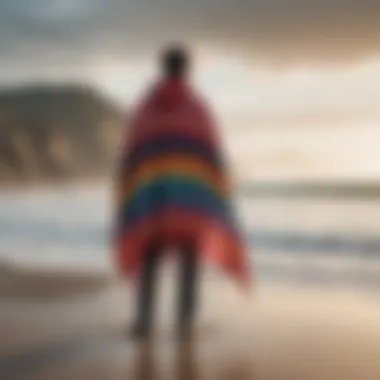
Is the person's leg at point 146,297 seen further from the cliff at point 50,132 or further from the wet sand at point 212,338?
the cliff at point 50,132

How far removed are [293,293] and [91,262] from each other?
289 millimetres

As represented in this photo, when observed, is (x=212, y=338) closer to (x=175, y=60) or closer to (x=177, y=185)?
(x=177, y=185)

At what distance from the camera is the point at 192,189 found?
1039 mm

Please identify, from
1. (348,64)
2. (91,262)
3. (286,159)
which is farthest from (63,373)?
(348,64)

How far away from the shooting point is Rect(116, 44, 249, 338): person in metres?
1.04

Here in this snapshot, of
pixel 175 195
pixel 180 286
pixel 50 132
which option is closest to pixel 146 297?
pixel 180 286

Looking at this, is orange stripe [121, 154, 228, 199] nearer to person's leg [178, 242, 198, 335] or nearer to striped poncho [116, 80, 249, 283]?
striped poncho [116, 80, 249, 283]

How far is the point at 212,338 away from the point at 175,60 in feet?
1.26

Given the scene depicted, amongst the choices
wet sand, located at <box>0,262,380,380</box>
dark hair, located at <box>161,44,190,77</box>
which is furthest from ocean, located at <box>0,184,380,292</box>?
dark hair, located at <box>161,44,190,77</box>

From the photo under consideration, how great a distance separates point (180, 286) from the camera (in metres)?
1.07

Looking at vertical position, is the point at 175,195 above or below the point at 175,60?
below

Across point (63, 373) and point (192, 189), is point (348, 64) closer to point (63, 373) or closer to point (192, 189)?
point (192, 189)

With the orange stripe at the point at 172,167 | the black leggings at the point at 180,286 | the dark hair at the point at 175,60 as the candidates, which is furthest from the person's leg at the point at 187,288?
the dark hair at the point at 175,60

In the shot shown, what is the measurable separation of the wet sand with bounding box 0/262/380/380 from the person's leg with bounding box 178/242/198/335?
0.01m
